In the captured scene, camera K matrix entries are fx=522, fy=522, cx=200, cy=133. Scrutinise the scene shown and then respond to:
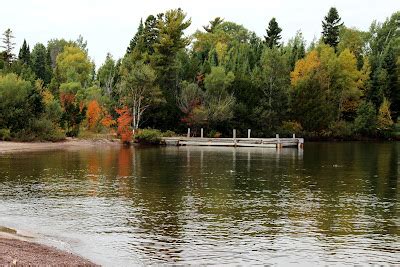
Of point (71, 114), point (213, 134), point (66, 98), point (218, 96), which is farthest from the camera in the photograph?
point (218, 96)

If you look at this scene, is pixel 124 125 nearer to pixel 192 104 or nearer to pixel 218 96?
pixel 192 104

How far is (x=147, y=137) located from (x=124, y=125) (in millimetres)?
4403

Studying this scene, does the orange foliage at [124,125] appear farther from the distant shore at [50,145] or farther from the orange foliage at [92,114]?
the orange foliage at [92,114]

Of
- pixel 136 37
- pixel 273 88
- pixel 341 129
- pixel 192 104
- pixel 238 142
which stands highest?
pixel 136 37

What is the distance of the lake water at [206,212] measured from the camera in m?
17.7

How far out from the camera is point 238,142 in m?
74.6

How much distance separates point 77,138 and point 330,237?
185ft

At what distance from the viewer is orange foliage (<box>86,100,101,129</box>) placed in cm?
7663

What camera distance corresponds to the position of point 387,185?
3441cm

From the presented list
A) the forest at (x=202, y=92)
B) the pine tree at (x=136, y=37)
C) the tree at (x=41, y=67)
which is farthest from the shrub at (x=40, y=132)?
the tree at (x=41, y=67)

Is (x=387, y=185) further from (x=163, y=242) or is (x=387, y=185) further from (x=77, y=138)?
(x=77, y=138)

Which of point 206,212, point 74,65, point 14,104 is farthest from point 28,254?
point 74,65

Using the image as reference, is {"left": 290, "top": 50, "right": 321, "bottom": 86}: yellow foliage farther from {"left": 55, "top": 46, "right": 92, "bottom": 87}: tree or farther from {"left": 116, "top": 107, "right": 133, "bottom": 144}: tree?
{"left": 55, "top": 46, "right": 92, "bottom": 87}: tree

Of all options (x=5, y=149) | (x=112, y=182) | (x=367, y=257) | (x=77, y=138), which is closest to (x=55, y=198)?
(x=112, y=182)
